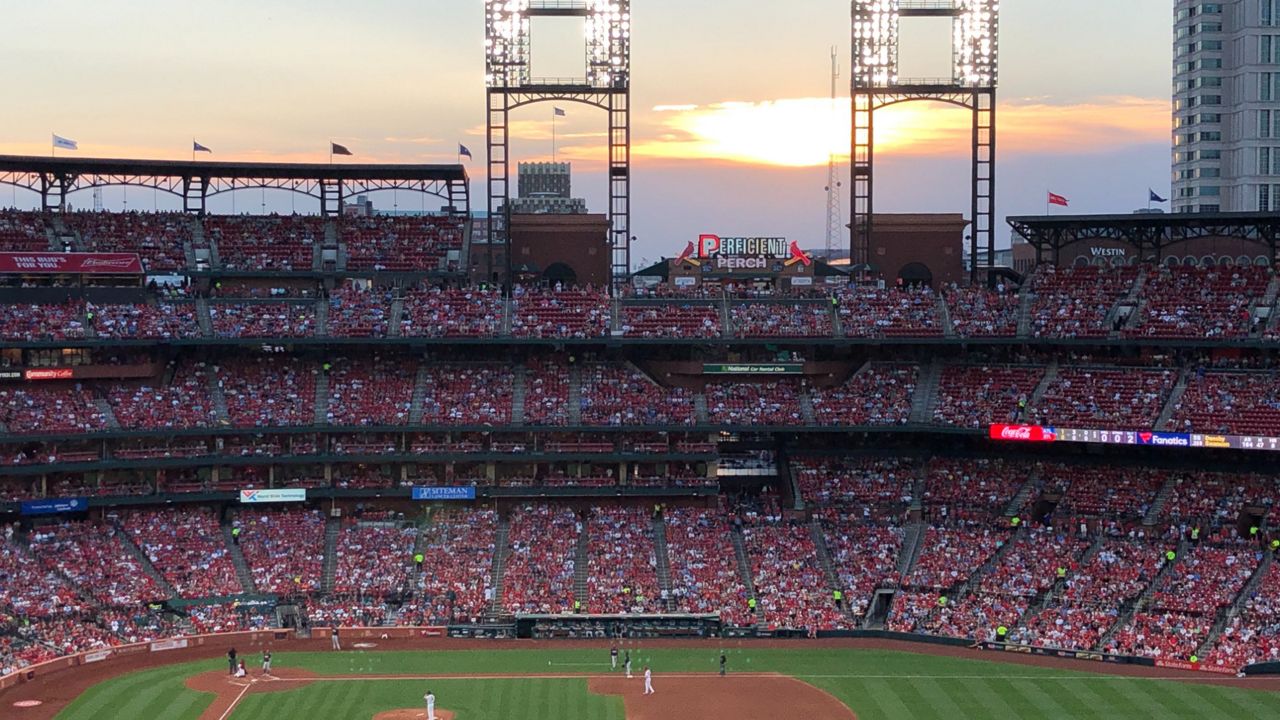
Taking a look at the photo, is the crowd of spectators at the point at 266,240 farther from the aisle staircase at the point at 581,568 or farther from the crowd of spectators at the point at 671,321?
the aisle staircase at the point at 581,568

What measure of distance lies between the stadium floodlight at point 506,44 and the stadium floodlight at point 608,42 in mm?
3715

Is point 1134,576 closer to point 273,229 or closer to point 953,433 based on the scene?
point 953,433

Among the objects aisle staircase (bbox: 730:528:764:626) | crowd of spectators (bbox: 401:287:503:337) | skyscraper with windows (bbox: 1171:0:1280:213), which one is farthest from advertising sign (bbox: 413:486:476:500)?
skyscraper with windows (bbox: 1171:0:1280:213)

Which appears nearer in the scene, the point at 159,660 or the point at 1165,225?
the point at 159,660

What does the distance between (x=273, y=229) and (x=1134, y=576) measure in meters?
52.2

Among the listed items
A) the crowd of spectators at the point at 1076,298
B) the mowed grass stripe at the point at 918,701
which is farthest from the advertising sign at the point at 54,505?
the crowd of spectators at the point at 1076,298

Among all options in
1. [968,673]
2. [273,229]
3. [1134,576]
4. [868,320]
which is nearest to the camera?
[968,673]

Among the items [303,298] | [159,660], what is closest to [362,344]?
[303,298]

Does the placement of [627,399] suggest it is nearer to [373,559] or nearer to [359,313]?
[359,313]

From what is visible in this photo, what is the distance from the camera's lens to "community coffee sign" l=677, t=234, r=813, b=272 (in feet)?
274

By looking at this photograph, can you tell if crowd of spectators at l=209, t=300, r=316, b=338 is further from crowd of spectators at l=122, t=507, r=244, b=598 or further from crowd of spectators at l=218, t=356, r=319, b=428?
crowd of spectators at l=122, t=507, r=244, b=598

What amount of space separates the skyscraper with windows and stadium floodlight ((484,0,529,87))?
72668 millimetres

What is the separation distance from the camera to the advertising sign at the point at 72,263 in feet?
247

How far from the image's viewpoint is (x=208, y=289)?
8069 cm
